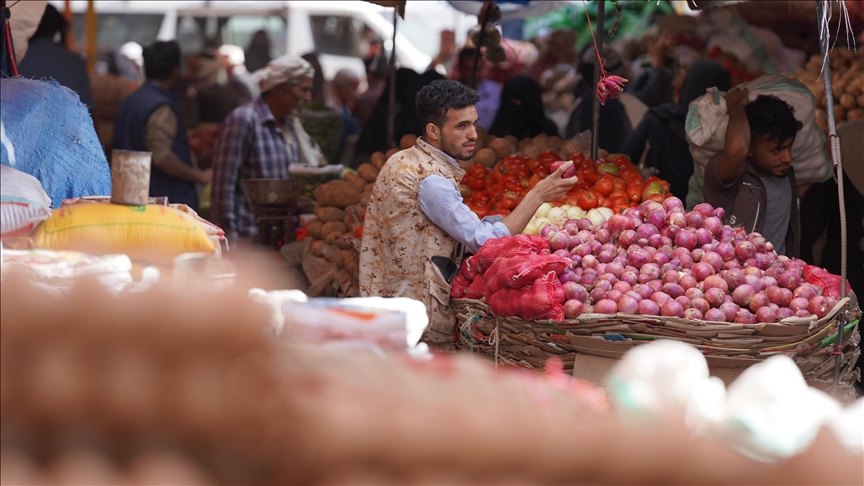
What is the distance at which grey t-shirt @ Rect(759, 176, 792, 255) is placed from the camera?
12.6ft

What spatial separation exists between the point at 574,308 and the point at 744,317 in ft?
1.85

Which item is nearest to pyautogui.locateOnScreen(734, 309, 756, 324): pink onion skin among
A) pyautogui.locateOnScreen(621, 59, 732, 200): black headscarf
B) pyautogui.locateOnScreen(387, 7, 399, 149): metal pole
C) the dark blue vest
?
pyautogui.locateOnScreen(621, 59, 732, 200): black headscarf

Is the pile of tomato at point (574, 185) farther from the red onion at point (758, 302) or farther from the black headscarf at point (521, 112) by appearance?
the black headscarf at point (521, 112)

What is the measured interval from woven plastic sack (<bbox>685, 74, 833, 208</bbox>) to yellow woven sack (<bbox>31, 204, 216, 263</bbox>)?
9.32ft

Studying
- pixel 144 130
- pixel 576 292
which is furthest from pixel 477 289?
pixel 144 130

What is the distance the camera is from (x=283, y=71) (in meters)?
5.32

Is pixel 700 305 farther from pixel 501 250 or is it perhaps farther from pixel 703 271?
pixel 501 250

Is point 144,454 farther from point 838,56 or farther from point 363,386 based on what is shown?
point 838,56

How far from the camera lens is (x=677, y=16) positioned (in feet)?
24.4

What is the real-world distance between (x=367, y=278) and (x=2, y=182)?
1.89 metres

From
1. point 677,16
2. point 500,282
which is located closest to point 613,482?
point 500,282

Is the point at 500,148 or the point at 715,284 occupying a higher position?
the point at 500,148

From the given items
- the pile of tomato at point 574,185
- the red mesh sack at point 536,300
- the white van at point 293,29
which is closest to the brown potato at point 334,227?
the pile of tomato at point 574,185

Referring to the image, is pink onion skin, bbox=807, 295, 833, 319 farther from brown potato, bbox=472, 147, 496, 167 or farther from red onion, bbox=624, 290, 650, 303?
brown potato, bbox=472, 147, 496, 167
